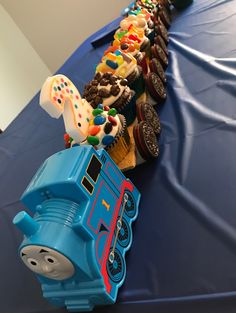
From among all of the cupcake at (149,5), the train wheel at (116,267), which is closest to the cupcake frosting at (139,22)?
the cupcake at (149,5)

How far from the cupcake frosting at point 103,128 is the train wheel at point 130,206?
14 centimetres

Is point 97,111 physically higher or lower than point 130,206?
higher

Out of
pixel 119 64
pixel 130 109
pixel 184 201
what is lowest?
pixel 184 201

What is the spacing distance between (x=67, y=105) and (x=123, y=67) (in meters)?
0.29

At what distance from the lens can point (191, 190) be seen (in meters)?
0.71

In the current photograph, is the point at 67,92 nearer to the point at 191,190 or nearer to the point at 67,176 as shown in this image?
the point at 67,176

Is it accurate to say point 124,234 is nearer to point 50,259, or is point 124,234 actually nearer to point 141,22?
point 50,259

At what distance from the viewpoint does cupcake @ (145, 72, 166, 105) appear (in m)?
1.01

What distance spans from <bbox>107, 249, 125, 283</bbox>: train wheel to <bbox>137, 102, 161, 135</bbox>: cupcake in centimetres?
38

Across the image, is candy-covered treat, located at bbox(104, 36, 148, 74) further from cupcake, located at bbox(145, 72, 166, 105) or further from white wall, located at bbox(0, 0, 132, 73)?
white wall, located at bbox(0, 0, 132, 73)

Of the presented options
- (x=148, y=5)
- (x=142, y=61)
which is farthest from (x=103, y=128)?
(x=148, y=5)

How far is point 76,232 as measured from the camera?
58 cm

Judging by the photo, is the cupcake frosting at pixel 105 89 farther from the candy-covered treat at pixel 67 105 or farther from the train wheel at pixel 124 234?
the train wheel at pixel 124 234

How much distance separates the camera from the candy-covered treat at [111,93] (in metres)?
0.88
